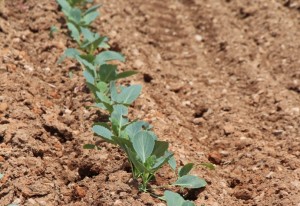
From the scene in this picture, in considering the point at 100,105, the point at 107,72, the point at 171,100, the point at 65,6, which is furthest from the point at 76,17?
the point at 100,105

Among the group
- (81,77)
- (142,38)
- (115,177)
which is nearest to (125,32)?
(142,38)

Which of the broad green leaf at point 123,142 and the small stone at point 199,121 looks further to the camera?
the small stone at point 199,121

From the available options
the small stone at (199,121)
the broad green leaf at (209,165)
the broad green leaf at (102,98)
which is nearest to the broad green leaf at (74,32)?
the broad green leaf at (102,98)

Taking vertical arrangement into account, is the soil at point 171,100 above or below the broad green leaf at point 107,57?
below

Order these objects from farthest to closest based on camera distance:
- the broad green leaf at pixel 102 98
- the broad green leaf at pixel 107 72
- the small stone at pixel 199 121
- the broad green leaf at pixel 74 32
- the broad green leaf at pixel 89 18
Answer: the broad green leaf at pixel 89 18
the broad green leaf at pixel 74 32
the small stone at pixel 199 121
the broad green leaf at pixel 107 72
the broad green leaf at pixel 102 98

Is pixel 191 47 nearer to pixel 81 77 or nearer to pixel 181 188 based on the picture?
pixel 81 77

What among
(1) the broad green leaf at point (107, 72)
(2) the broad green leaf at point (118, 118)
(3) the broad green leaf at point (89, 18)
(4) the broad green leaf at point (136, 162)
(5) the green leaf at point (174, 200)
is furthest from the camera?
(3) the broad green leaf at point (89, 18)

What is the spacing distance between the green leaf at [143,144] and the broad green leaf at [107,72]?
728 millimetres

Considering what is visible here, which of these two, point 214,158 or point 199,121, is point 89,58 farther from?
point 214,158

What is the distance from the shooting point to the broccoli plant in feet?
8.25

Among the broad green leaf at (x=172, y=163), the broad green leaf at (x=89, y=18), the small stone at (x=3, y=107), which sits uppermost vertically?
the broad green leaf at (x=89, y=18)

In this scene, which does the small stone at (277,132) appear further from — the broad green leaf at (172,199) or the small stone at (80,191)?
the small stone at (80,191)

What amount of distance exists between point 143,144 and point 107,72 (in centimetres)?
76

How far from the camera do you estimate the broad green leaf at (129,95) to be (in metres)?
2.94
